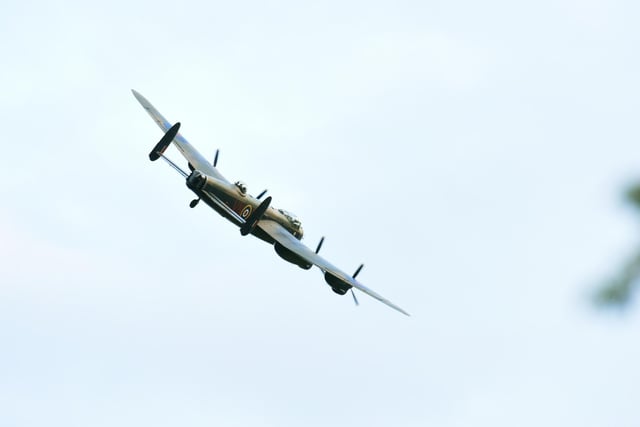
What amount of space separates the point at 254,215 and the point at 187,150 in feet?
48.4

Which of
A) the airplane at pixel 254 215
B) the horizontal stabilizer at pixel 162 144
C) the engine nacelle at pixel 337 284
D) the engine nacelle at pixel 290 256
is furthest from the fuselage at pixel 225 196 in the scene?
the engine nacelle at pixel 337 284

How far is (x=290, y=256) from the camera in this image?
72250 mm

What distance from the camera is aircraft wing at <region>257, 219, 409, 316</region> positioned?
70125 mm

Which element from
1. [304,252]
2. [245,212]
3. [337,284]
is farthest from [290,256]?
[245,212]

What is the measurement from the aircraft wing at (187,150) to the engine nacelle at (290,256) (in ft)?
22.6

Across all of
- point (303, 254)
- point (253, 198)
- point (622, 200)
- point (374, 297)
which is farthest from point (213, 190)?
point (622, 200)

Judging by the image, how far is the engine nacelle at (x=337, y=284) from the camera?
71000mm

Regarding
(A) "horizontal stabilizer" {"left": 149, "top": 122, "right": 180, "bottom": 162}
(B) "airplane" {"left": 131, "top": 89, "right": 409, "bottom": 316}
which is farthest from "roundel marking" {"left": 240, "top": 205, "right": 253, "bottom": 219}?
(A) "horizontal stabilizer" {"left": 149, "top": 122, "right": 180, "bottom": 162}

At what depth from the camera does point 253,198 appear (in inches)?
2726

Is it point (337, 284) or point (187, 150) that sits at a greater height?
point (187, 150)

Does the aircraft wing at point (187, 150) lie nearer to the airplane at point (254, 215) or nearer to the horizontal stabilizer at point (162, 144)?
the airplane at point (254, 215)

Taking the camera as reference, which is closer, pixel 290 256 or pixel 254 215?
pixel 254 215

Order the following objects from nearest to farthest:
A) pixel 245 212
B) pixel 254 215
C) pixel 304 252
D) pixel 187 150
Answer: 1. pixel 254 215
2. pixel 245 212
3. pixel 304 252
4. pixel 187 150

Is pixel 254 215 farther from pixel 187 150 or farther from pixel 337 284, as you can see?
pixel 187 150
